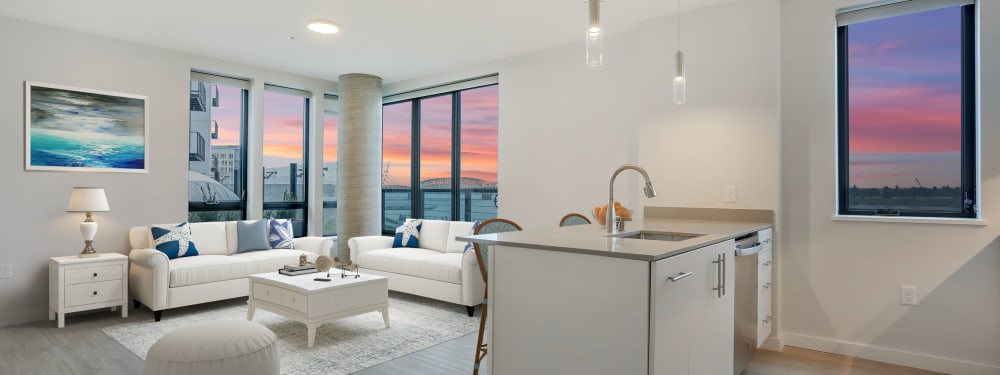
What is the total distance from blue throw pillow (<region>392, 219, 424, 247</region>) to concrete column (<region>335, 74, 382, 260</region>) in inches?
26.3

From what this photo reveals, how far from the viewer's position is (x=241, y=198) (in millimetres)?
5777

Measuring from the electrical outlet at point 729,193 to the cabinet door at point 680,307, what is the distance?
62.0 inches

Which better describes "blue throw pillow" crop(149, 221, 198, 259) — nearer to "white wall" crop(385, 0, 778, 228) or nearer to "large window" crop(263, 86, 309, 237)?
"large window" crop(263, 86, 309, 237)

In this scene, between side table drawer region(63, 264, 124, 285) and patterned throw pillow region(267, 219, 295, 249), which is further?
patterned throw pillow region(267, 219, 295, 249)

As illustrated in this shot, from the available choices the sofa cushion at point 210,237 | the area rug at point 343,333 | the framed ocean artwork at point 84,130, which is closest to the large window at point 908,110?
the area rug at point 343,333

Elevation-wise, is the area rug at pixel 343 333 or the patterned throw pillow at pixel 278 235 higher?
the patterned throw pillow at pixel 278 235

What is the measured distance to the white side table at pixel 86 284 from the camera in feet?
13.1

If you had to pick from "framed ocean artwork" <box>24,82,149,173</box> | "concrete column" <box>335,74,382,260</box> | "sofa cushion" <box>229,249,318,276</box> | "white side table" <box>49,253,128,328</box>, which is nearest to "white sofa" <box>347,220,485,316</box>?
"concrete column" <box>335,74,382,260</box>

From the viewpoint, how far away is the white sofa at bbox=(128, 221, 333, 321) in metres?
4.18

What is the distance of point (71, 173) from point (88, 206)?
19.2 inches

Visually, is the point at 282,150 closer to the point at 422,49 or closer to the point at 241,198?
the point at 241,198

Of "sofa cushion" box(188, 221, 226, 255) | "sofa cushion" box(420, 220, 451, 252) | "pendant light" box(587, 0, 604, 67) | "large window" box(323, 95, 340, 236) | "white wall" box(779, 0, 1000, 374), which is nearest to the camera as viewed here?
"pendant light" box(587, 0, 604, 67)

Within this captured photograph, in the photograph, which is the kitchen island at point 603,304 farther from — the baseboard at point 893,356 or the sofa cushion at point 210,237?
the sofa cushion at point 210,237

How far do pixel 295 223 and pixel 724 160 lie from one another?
15.8 feet
